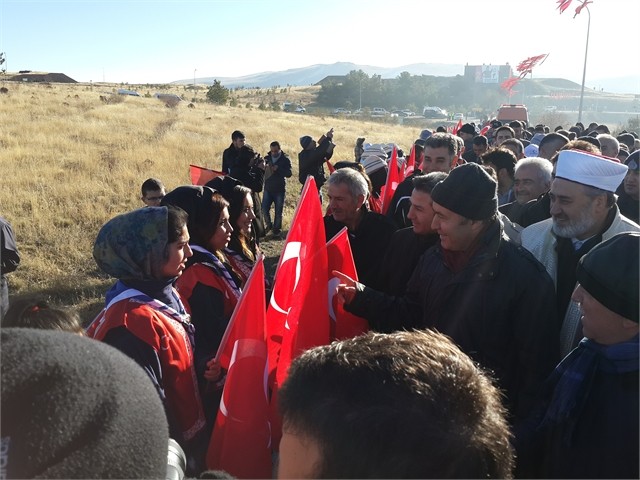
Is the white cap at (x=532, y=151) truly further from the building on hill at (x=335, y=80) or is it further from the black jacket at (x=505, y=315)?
the building on hill at (x=335, y=80)

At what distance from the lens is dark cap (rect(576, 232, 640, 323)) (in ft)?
5.53

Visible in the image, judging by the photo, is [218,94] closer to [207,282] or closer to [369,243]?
[369,243]

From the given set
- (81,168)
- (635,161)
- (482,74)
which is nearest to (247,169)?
(635,161)

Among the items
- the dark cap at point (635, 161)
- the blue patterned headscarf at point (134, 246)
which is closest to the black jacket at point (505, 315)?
the blue patterned headscarf at point (134, 246)

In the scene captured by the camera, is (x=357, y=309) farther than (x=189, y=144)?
No

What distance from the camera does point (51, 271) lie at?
769cm

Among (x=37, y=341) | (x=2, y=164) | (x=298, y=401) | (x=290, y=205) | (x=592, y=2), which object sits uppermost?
(x=592, y=2)

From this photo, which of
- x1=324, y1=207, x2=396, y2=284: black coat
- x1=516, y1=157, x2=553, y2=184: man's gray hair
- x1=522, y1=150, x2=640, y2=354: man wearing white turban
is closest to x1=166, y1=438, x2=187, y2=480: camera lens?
x1=522, y1=150, x2=640, y2=354: man wearing white turban

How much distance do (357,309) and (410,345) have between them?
172 centimetres

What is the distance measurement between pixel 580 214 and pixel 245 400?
1.96 meters

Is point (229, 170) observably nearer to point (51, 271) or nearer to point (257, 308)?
point (51, 271)

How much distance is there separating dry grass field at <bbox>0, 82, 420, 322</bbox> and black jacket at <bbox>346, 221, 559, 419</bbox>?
512 cm

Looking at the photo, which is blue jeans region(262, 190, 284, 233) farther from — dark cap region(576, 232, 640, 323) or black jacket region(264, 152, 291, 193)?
dark cap region(576, 232, 640, 323)

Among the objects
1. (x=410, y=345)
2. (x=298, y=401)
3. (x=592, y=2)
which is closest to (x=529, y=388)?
(x=410, y=345)
